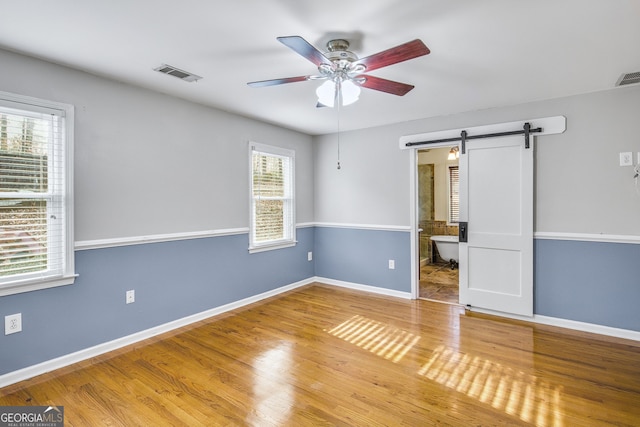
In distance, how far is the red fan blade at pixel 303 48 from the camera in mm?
1708

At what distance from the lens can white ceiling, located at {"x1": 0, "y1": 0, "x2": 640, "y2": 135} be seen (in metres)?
1.86

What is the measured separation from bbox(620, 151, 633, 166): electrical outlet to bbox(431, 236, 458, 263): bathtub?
3212mm

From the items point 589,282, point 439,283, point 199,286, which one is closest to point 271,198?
point 199,286

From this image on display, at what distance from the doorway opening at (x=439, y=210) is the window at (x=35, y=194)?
5.28 metres

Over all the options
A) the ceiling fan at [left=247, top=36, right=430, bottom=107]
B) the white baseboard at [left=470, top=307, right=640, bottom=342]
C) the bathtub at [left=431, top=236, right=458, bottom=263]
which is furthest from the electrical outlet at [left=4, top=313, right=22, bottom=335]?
the bathtub at [left=431, top=236, right=458, bottom=263]

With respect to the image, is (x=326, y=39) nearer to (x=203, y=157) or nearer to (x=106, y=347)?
(x=203, y=157)

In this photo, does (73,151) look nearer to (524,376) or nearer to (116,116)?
(116,116)

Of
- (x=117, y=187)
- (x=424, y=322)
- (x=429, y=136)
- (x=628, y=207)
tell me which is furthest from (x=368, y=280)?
(x=117, y=187)

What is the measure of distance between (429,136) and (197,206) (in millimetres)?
2921

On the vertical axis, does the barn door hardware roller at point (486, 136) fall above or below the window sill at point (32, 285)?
above

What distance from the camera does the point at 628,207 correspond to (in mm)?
3123

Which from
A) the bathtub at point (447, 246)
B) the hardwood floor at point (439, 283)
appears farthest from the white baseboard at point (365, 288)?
the bathtub at point (447, 246)

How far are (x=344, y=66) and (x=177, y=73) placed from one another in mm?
1473

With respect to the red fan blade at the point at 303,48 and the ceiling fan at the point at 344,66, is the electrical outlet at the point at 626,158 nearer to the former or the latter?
the ceiling fan at the point at 344,66
